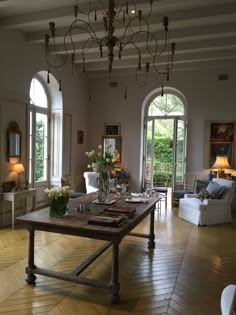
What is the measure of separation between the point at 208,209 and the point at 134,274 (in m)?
2.89

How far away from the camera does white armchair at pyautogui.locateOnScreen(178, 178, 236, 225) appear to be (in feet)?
18.8

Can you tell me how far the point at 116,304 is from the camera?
9.09ft

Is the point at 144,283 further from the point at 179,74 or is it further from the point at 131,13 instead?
the point at 179,74

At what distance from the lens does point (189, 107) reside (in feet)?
25.2

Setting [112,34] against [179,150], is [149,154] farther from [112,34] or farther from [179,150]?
[112,34]

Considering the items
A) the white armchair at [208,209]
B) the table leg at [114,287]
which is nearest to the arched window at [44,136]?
the white armchair at [208,209]

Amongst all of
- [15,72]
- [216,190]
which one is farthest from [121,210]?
[15,72]

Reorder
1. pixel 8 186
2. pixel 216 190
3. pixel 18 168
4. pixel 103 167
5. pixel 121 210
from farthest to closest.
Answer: pixel 216 190
pixel 18 168
pixel 8 186
pixel 103 167
pixel 121 210

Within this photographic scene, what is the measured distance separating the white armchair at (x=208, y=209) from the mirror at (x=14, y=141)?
11.9ft

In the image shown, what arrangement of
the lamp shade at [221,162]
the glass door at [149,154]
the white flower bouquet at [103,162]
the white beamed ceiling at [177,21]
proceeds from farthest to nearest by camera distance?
the glass door at [149,154] < the lamp shade at [221,162] < the white beamed ceiling at [177,21] < the white flower bouquet at [103,162]

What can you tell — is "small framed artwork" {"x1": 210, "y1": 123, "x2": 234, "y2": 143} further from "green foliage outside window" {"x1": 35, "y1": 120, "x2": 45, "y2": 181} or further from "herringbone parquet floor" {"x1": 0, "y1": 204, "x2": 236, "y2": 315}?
"green foliage outside window" {"x1": 35, "y1": 120, "x2": 45, "y2": 181}

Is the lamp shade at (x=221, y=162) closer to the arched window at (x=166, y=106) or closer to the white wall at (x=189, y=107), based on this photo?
the white wall at (x=189, y=107)

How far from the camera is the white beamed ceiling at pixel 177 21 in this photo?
14.3 ft

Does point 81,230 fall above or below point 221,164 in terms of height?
below
